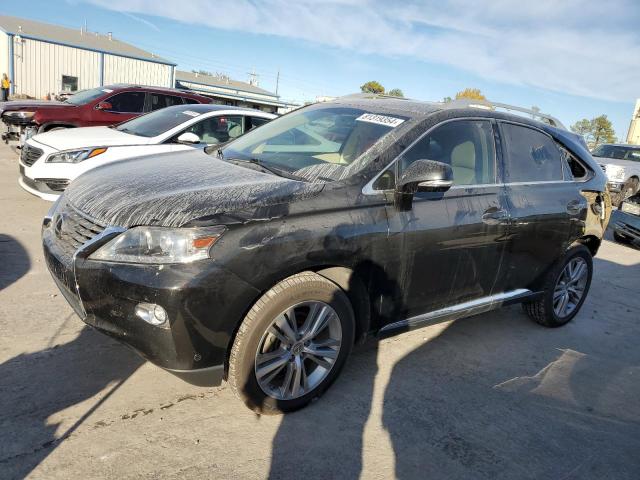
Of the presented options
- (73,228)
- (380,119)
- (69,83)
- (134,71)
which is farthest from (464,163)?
(134,71)

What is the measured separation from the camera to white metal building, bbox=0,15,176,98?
108ft

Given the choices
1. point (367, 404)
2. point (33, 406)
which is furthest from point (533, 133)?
point (33, 406)

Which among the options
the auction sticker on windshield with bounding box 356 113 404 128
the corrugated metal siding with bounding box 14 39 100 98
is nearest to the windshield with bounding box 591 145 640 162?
the auction sticker on windshield with bounding box 356 113 404 128

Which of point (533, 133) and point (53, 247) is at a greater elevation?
point (533, 133)

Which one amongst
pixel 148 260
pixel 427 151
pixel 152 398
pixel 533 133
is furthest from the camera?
pixel 533 133

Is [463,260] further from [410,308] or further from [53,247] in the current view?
[53,247]

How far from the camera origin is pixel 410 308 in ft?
11.1

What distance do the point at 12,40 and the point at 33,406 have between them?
37146 mm

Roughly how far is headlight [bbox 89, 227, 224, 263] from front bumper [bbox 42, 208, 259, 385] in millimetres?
39

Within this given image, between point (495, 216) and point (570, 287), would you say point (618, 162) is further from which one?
point (495, 216)

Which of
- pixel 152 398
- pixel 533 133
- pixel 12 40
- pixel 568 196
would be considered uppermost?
pixel 12 40

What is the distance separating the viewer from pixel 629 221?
30.6 feet

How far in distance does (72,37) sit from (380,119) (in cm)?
4131

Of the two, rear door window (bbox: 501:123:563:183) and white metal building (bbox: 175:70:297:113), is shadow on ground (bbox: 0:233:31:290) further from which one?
white metal building (bbox: 175:70:297:113)
